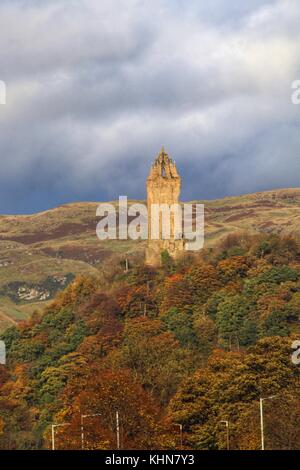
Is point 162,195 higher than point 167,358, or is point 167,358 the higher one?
point 162,195

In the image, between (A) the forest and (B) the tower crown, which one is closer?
(A) the forest

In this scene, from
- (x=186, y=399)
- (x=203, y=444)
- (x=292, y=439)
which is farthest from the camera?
(x=186, y=399)

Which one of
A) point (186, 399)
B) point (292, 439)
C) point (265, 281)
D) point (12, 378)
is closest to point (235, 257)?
point (265, 281)

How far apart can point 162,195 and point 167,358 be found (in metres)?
36.4

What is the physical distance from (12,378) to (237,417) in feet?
147

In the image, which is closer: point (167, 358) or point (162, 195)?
point (167, 358)

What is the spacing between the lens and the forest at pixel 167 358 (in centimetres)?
7956

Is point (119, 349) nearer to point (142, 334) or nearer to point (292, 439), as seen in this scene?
point (142, 334)

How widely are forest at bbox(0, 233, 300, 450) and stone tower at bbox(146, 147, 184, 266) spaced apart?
1.78 meters

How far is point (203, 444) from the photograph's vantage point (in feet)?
273

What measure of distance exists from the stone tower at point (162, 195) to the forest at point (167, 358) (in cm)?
A: 178

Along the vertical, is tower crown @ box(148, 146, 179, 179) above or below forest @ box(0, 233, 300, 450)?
above

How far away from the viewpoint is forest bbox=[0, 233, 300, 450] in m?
79.6

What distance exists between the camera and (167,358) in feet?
352
